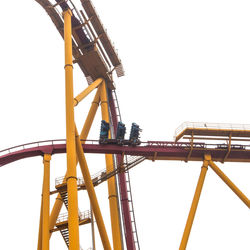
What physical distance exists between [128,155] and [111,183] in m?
3.13

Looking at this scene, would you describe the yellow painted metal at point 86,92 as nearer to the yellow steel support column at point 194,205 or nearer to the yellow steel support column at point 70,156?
the yellow steel support column at point 70,156

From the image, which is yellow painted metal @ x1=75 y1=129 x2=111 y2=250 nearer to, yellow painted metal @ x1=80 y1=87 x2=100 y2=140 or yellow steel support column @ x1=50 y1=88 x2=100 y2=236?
yellow steel support column @ x1=50 y1=88 x2=100 y2=236

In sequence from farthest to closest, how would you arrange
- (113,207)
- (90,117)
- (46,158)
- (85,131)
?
(90,117) → (85,131) → (113,207) → (46,158)

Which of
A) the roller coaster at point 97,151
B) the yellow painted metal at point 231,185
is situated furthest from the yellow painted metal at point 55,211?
the yellow painted metal at point 231,185

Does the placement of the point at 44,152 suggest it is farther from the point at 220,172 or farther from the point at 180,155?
the point at 220,172

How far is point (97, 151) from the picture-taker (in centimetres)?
2473

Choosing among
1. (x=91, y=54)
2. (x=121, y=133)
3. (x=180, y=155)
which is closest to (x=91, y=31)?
(x=91, y=54)

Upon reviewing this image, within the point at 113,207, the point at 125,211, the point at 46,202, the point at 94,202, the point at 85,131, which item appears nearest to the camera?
the point at 46,202

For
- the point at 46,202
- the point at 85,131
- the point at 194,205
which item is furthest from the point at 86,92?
the point at 194,205

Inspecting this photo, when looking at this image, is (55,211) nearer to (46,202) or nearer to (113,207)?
(113,207)

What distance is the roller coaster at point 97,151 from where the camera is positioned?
22.1 metres

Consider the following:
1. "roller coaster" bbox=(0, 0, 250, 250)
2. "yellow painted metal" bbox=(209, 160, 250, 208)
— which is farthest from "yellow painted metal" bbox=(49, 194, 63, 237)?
"yellow painted metal" bbox=(209, 160, 250, 208)

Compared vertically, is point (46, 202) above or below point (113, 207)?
below

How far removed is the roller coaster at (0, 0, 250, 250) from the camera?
22078 millimetres
